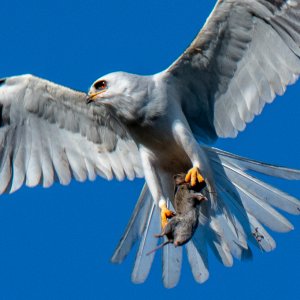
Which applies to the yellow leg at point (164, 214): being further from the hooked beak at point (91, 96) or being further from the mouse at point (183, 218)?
the hooked beak at point (91, 96)

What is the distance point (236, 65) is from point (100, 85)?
1.28 meters

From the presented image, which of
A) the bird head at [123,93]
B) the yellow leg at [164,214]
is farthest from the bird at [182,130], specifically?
the yellow leg at [164,214]

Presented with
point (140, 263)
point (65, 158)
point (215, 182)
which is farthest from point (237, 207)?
point (65, 158)

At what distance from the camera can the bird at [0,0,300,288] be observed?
1090 centimetres

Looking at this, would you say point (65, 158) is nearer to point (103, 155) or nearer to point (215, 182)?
point (103, 155)

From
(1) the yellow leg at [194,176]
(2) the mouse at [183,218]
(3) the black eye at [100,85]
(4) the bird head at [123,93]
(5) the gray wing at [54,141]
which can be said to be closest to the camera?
(2) the mouse at [183,218]

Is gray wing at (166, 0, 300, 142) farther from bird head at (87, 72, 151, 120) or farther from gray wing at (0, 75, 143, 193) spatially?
gray wing at (0, 75, 143, 193)

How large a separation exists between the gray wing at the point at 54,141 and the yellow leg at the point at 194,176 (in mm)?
1313

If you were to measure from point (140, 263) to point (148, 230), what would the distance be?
1.04ft

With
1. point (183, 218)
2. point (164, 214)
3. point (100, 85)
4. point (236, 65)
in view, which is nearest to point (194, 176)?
point (164, 214)

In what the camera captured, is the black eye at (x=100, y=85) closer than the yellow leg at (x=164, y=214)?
No

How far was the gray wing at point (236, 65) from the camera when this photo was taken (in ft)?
35.8

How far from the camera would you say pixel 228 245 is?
37.4 ft

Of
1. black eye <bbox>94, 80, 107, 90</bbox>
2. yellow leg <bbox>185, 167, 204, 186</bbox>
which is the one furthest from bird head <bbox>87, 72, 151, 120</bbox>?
yellow leg <bbox>185, 167, 204, 186</bbox>
